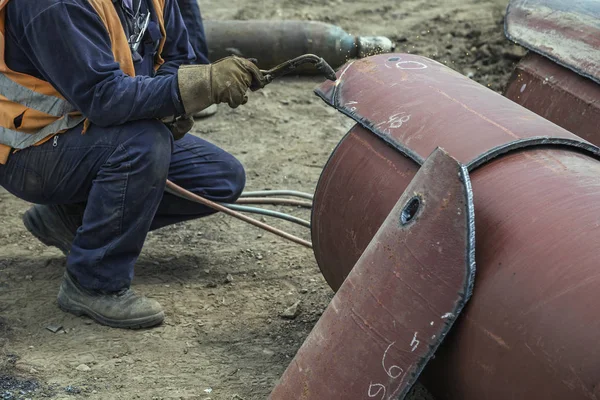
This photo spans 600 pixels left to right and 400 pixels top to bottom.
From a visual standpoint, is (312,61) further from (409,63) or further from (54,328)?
(54,328)

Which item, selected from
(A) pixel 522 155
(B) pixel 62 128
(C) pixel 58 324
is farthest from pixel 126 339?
(A) pixel 522 155

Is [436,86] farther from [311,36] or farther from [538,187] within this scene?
[311,36]

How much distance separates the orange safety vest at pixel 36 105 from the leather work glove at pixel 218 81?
28 centimetres

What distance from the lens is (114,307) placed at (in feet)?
11.2

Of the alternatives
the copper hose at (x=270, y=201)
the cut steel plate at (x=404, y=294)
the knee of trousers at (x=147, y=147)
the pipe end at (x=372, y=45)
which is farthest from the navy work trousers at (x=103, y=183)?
the pipe end at (x=372, y=45)

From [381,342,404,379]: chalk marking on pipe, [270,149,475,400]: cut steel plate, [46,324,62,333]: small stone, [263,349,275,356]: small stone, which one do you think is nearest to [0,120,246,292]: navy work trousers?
[46,324,62,333]: small stone

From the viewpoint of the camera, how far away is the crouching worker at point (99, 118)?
3094 mm

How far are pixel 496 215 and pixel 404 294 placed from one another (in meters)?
0.31

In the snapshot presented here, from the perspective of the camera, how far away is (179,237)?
13.9 ft

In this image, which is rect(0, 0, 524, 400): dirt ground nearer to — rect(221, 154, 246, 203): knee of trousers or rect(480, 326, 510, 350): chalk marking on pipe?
rect(221, 154, 246, 203): knee of trousers

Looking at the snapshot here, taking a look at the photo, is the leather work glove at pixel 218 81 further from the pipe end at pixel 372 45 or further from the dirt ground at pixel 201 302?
the pipe end at pixel 372 45

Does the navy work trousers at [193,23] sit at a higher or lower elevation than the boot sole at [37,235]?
higher

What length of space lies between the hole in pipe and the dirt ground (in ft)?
2.94

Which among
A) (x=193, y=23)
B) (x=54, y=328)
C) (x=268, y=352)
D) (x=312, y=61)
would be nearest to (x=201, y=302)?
(x=268, y=352)
